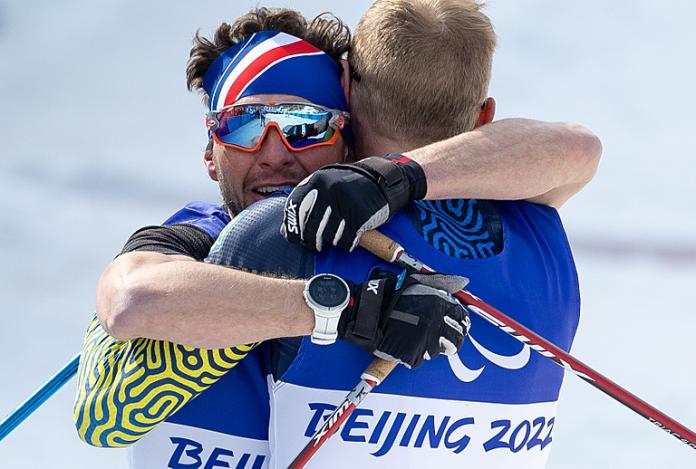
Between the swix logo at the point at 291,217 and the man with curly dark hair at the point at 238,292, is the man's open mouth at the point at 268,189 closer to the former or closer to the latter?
the man with curly dark hair at the point at 238,292

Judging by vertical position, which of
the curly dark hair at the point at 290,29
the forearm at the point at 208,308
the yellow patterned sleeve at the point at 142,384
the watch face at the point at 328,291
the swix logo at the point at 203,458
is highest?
the curly dark hair at the point at 290,29

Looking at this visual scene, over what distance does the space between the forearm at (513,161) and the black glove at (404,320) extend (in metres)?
0.23

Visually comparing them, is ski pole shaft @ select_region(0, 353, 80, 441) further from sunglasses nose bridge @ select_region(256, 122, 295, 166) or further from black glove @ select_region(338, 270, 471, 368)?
black glove @ select_region(338, 270, 471, 368)

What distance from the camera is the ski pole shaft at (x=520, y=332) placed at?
2.08 metres

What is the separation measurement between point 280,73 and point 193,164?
11.5ft

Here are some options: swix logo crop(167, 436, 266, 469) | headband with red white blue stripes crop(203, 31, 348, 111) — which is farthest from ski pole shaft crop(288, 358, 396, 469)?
headband with red white blue stripes crop(203, 31, 348, 111)

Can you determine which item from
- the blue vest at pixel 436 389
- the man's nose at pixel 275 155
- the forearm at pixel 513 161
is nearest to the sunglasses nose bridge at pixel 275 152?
the man's nose at pixel 275 155

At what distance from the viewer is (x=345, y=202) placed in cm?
205

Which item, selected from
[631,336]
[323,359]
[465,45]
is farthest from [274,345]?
[631,336]

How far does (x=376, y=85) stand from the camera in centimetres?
242

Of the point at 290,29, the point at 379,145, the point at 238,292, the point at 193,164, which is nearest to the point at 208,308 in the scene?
the point at 238,292

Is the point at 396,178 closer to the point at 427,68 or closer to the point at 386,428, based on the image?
the point at 427,68

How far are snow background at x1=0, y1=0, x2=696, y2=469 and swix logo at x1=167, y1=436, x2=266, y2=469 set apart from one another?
2.60 meters

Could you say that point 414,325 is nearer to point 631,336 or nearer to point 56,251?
point 631,336
